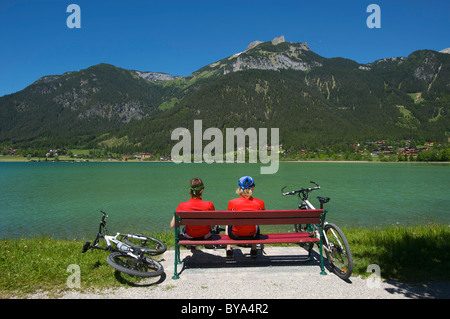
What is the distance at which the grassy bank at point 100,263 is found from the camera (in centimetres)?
478

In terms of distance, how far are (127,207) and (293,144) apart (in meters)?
185

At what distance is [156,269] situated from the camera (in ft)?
17.9

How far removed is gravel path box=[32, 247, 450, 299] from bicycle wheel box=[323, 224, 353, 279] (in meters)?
0.17

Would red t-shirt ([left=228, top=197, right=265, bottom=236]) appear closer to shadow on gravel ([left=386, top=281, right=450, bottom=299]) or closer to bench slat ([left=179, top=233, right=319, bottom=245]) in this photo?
bench slat ([left=179, top=233, right=319, bottom=245])

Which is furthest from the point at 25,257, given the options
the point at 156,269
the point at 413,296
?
the point at 413,296

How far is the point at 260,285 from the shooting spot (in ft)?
16.0

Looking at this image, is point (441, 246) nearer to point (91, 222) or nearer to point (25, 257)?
point (25, 257)

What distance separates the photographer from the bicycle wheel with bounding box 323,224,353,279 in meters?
5.16

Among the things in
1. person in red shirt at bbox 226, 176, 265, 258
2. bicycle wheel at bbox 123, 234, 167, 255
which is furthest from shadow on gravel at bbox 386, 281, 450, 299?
bicycle wheel at bbox 123, 234, 167, 255

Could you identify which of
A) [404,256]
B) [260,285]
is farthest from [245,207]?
[404,256]

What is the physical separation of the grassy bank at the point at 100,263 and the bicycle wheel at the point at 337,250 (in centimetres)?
31

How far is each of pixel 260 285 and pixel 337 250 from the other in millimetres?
1913

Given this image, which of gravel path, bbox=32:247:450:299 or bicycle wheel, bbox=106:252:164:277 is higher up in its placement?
bicycle wheel, bbox=106:252:164:277

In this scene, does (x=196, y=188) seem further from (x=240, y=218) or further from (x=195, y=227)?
(x=240, y=218)
